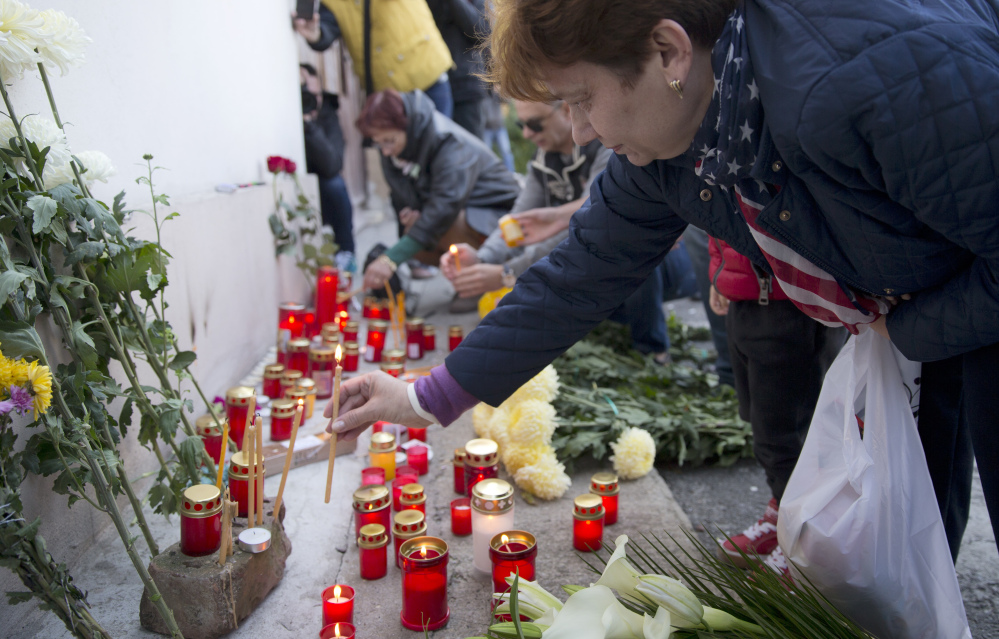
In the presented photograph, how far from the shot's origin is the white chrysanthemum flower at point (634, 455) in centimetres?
238

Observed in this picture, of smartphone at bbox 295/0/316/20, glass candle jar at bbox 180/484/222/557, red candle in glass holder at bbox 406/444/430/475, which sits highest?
smartphone at bbox 295/0/316/20

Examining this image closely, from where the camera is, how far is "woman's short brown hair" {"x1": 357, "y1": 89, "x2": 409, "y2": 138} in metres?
4.44

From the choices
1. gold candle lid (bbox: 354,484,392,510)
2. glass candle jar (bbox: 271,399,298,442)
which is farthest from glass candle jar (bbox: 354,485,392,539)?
glass candle jar (bbox: 271,399,298,442)

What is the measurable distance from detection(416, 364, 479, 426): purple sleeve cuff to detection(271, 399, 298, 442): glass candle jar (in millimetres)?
1016

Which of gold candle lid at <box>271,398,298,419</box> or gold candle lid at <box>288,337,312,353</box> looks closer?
gold candle lid at <box>271,398,298,419</box>

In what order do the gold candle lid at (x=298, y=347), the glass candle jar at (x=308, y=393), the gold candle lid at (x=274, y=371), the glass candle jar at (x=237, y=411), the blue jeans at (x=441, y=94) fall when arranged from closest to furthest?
the glass candle jar at (x=237, y=411)
the glass candle jar at (x=308, y=393)
the gold candle lid at (x=274, y=371)
the gold candle lid at (x=298, y=347)
the blue jeans at (x=441, y=94)

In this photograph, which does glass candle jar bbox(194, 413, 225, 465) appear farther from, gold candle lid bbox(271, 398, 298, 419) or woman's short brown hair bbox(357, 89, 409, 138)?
woman's short brown hair bbox(357, 89, 409, 138)

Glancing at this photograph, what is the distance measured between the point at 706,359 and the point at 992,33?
2906mm

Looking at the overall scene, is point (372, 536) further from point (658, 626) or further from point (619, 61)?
point (619, 61)

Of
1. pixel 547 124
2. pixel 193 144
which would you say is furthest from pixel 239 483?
pixel 547 124

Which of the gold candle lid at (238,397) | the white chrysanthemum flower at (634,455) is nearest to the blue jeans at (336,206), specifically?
the gold candle lid at (238,397)

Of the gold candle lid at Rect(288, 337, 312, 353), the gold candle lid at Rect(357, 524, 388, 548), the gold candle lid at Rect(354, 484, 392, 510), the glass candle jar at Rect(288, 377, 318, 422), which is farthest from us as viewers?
the gold candle lid at Rect(288, 337, 312, 353)

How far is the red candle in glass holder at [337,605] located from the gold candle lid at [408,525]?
226 millimetres

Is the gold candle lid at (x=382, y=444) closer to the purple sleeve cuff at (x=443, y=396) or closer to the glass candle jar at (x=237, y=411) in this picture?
the glass candle jar at (x=237, y=411)
